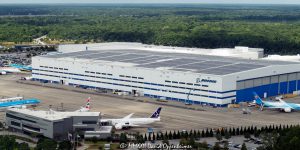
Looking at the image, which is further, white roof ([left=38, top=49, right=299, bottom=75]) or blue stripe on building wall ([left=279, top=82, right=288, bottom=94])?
blue stripe on building wall ([left=279, top=82, right=288, bottom=94])

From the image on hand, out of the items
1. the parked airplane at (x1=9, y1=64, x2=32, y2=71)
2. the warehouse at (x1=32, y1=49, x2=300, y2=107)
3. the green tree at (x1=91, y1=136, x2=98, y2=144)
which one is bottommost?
the green tree at (x1=91, y1=136, x2=98, y2=144)

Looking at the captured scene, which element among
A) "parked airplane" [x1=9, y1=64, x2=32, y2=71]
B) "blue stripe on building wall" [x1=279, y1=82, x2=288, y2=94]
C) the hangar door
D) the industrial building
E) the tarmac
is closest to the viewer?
the industrial building

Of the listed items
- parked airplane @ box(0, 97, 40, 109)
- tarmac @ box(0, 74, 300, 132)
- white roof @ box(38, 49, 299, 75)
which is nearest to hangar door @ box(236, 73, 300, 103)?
white roof @ box(38, 49, 299, 75)

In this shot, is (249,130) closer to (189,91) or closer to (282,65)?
(189,91)

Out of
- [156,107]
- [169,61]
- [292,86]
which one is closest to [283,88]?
[292,86]

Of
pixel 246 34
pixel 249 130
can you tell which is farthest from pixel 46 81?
pixel 246 34

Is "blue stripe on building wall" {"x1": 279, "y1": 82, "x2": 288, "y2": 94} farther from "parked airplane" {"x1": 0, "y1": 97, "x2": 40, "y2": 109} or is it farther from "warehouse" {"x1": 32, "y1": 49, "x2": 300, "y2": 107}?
"parked airplane" {"x1": 0, "y1": 97, "x2": 40, "y2": 109}

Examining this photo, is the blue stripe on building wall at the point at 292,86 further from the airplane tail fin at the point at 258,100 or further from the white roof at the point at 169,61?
the airplane tail fin at the point at 258,100
